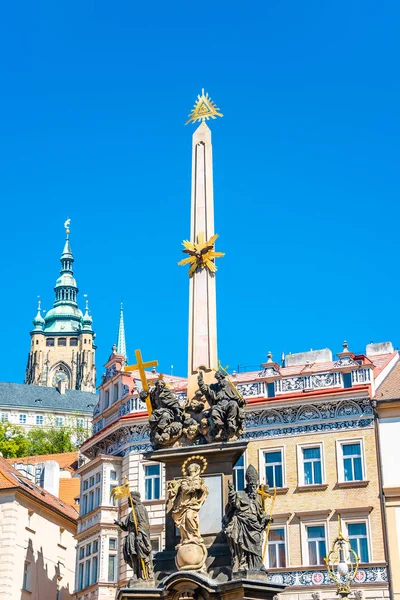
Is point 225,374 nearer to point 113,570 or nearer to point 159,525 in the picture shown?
point 159,525

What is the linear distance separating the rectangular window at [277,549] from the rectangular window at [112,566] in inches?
221

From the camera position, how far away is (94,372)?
5901 inches

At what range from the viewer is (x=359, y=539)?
97.0 feet

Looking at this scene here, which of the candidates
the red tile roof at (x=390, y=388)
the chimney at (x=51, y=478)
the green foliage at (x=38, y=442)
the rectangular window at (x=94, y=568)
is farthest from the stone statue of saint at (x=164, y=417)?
the green foliage at (x=38, y=442)

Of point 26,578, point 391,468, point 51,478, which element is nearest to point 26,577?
point 26,578

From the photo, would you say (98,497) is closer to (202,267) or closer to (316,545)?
(316,545)

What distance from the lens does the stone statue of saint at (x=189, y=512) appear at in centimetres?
1623

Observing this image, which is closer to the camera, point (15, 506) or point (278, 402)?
point (278, 402)

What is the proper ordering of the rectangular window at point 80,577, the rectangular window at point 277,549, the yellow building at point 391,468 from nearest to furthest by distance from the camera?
the yellow building at point 391,468, the rectangular window at point 277,549, the rectangular window at point 80,577

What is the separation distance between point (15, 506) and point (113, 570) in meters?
4.67

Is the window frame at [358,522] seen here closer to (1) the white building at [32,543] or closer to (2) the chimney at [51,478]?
(1) the white building at [32,543]

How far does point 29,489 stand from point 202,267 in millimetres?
21005

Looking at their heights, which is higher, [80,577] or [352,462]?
[352,462]

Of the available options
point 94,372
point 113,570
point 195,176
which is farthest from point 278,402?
point 94,372
